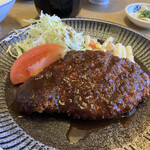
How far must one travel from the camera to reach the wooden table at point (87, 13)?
3428 mm

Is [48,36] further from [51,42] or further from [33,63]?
[33,63]

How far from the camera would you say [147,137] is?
1.63 metres

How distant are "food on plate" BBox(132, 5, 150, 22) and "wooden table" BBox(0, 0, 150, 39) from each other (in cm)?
20

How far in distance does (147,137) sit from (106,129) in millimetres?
405

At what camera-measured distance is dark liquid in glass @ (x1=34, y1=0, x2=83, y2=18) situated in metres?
2.96

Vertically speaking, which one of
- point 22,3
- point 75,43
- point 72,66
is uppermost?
point 72,66

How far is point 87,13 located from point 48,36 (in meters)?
1.87

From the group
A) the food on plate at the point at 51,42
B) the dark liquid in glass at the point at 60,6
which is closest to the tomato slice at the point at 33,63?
the food on plate at the point at 51,42

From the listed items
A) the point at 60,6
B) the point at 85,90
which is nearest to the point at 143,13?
the point at 60,6

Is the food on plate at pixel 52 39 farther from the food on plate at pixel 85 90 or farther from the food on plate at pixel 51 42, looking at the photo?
the food on plate at pixel 85 90

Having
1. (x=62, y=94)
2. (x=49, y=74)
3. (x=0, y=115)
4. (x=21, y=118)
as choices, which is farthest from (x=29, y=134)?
(x=49, y=74)

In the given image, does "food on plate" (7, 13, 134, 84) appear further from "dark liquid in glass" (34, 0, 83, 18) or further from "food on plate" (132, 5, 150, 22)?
"food on plate" (132, 5, 150, 22)

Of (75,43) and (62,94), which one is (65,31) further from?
(62,94)

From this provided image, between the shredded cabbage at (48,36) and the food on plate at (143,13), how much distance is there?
1.65 metres
